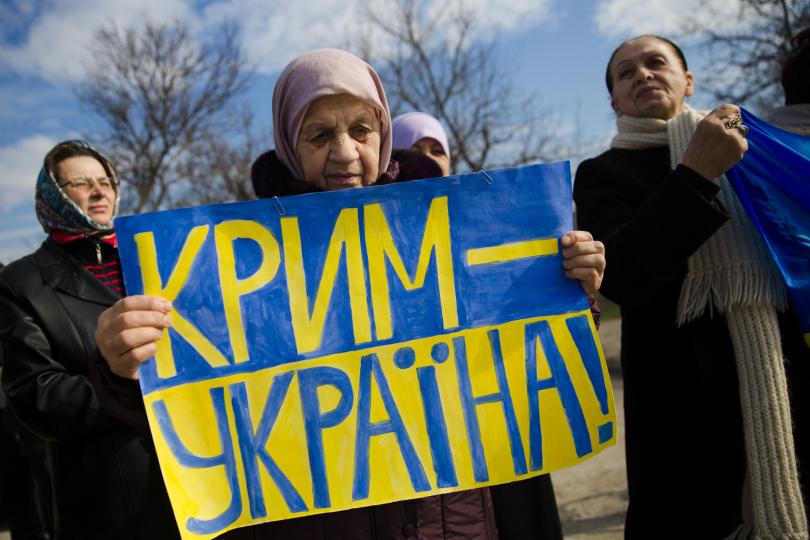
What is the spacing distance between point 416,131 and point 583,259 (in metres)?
1.94

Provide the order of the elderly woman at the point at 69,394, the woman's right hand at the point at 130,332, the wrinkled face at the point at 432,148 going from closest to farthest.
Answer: the woman's right hand at the point at 130,332
the elderly woman at the point at 69,394
the wrinkled face at the point at 432,148

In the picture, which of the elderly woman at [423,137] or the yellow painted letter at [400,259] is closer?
the yellow painted letter at [400,259]

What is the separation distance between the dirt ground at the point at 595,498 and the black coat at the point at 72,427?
2.41 metres

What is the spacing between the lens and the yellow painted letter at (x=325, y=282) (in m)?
1.20

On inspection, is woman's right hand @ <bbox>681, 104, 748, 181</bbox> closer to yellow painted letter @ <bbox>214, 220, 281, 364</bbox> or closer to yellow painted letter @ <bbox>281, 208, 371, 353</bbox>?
yellow painted letter @ <bbox>281, 208, 371, 353</bbox>

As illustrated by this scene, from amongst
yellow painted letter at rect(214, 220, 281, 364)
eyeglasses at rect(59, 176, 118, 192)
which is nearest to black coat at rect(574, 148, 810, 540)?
yellow painted letter at rect(214, 220, 281, 364)

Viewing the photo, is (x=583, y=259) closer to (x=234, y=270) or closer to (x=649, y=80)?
(x=234, y=270)

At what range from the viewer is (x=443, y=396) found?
1230 mm

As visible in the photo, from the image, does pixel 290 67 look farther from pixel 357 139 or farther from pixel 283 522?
pixel 283 522

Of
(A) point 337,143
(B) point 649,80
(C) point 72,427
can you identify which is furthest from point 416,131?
(C) point 72,427

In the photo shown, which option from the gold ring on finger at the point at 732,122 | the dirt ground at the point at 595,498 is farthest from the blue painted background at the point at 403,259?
the dirt ground at the point at 595,498

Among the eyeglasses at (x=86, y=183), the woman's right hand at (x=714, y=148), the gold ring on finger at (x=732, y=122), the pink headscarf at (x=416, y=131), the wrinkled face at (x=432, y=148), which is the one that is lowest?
the woman's right hand at (x=714, y=148)

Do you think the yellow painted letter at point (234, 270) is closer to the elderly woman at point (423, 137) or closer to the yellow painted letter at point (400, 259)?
the yellow painted letter at point (400, 259)

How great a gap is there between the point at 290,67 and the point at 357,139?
0.24 m
